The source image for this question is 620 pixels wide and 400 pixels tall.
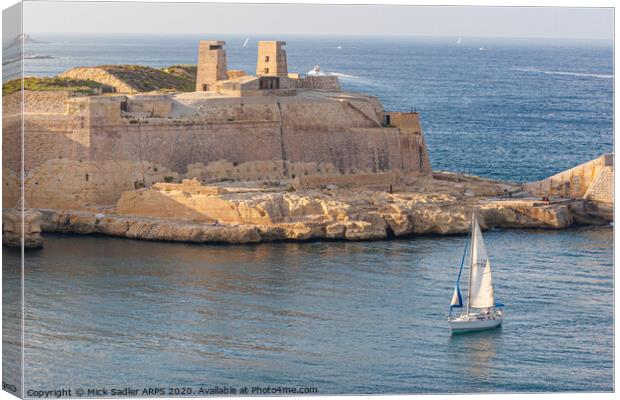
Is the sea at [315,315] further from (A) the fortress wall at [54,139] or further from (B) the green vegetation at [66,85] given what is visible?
(B) the green vegetation at [66,85]

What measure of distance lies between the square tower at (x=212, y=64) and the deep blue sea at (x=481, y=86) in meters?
4.61

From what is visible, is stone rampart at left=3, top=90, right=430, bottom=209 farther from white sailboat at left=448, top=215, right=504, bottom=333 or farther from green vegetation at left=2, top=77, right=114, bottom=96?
white sailboat at left=448, top=215, right=504, bottom=333

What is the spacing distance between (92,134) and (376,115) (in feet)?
29.3

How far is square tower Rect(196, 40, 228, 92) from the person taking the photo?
5756 centimetres

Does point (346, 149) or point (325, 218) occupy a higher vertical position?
point (346, 149)

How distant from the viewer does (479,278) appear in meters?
38.2

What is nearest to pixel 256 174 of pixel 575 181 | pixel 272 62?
pixel 272 62

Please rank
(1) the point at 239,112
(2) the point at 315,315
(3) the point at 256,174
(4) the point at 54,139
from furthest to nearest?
(1) the point at 239,112, (3) the point at 256,174, (4) the point at 54,139, (2) the point at 315,315

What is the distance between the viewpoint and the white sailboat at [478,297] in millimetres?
37438

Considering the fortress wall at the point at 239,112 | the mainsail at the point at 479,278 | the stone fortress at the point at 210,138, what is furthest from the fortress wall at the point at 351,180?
the mainsail at the point at 479,278

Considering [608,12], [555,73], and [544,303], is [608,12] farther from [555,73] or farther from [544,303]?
[555,73]

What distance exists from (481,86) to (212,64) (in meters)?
35.8

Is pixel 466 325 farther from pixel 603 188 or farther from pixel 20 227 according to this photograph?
pixel 603 188

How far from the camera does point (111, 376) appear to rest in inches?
1291
